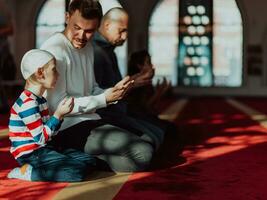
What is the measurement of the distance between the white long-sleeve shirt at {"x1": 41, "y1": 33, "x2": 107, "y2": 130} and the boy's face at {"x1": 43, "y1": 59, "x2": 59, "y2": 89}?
24cm

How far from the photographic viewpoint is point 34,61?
302 cm

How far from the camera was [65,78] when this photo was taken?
3350 millimetres

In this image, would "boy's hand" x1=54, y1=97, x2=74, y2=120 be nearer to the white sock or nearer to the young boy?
the young boy

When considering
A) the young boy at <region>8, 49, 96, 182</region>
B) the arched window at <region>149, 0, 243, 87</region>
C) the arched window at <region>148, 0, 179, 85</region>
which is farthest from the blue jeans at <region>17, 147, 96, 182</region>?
the arched window at <region>149, 0, 243, 87</region>

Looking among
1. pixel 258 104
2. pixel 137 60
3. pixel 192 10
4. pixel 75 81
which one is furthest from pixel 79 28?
pixel 192 10

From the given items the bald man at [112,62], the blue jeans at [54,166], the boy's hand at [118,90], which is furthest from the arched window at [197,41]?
the blue jeans at [54,166]

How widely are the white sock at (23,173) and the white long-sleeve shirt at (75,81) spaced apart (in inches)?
16.1

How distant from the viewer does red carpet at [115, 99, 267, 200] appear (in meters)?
2.78

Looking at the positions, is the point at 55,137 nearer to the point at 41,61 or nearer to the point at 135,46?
the point at 41,61

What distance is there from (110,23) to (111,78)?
Answer: 1.37ft

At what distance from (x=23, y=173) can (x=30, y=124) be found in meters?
0.31

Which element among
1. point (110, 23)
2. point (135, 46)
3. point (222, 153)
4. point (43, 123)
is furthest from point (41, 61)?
point (135, 46)

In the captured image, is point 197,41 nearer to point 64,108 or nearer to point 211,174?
point 211,174

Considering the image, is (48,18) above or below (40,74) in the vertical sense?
above
